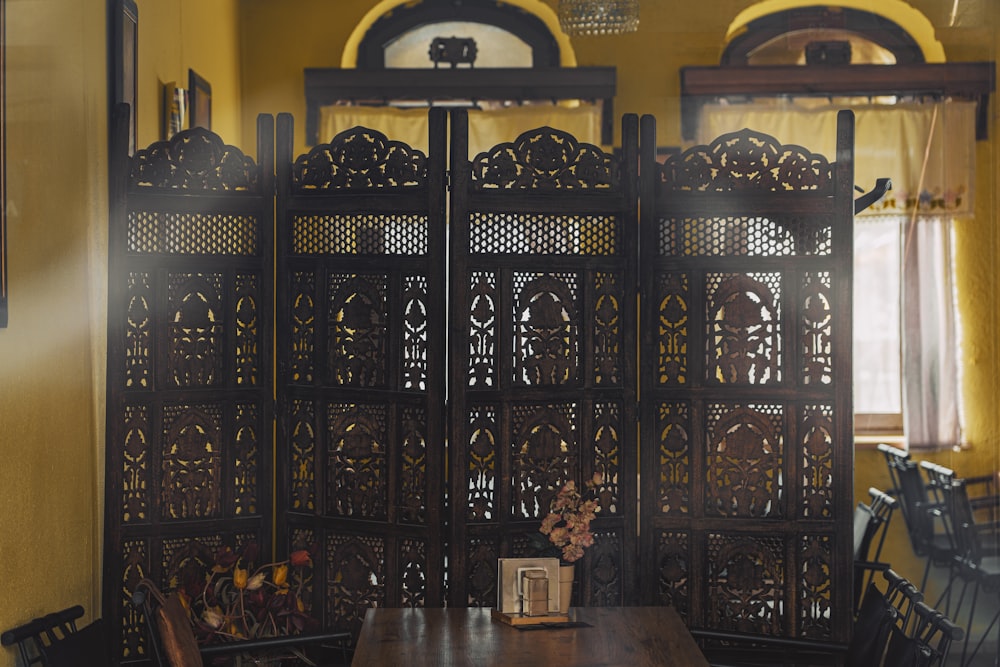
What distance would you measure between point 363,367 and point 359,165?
2.11 ft

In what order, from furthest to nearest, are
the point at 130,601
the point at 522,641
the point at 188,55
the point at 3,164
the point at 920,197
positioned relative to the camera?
the point at 920,197 < the point at 188,55 < the point at 130,601 < the point at 522,641 < the point at 3,164

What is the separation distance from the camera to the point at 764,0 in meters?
5.65

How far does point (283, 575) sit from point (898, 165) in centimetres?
364

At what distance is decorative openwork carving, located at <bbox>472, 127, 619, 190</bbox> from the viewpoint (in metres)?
3.61

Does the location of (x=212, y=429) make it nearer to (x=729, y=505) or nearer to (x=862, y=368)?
(x=729, y=505)

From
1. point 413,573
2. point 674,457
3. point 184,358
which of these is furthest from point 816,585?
point 184,358

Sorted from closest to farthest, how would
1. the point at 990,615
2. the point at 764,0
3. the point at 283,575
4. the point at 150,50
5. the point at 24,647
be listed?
the point at 24,647 < the point at 283,575 < the point at 150,50 < the point at 990,615 < the point at 764,0

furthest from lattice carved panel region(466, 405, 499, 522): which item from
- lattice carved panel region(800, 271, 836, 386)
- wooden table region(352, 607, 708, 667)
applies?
lattice carved panel region(800, 271, 836, 386)

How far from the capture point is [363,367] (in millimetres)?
3664

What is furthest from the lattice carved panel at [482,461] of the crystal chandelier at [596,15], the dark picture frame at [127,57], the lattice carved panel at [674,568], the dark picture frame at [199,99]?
the crystal chandelier at [596,15]

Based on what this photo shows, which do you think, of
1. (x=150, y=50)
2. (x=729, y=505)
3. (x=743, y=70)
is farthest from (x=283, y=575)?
(x=743, y=70)

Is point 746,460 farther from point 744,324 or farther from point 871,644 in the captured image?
point 871,644

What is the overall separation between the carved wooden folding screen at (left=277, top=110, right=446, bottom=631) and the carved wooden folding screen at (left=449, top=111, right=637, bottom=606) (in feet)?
0.26

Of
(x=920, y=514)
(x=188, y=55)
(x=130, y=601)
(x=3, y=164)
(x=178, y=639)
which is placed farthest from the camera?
(x=920, y=514)
